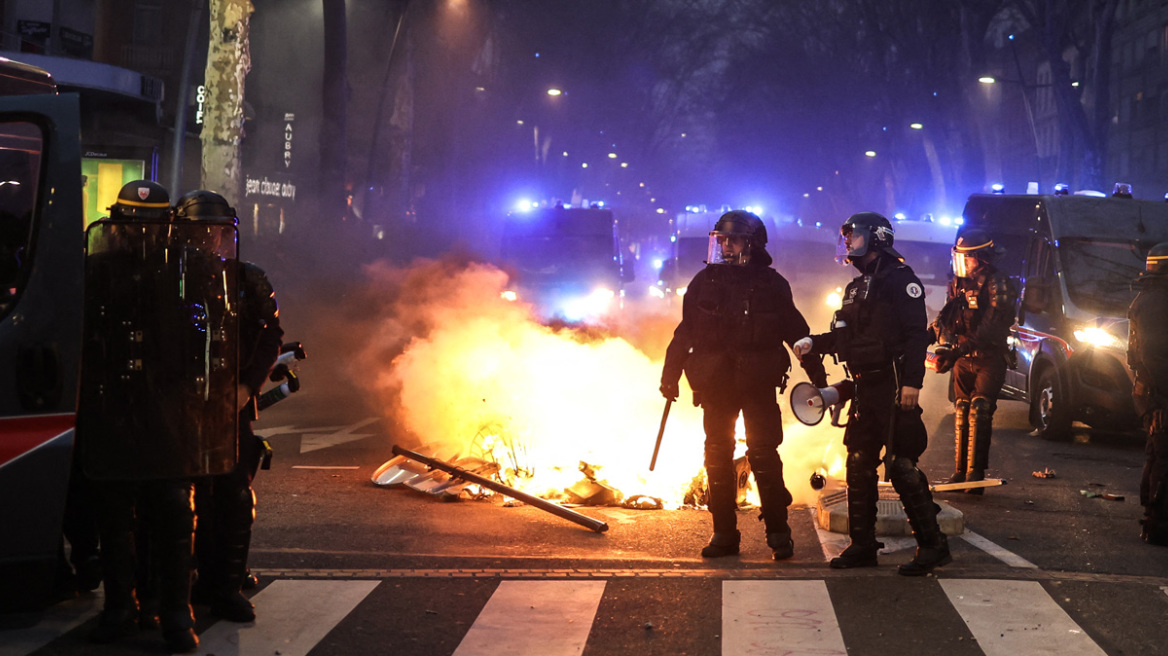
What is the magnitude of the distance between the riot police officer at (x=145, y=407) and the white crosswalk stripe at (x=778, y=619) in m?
2.45

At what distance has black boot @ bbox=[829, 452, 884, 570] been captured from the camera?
22.6 feet

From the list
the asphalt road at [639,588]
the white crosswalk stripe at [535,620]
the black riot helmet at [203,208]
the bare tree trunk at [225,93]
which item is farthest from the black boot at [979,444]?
the bare tree trunk at [225,93]

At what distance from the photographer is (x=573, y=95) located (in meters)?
69.3

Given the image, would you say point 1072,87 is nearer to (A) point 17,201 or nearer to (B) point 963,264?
(B) point 963,264

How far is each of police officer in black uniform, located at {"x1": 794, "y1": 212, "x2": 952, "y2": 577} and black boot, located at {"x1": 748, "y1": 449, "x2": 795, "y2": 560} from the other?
362 millimetres

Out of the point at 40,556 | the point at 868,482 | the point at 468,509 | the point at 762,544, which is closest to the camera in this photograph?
the point at 40,556

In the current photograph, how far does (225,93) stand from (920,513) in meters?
17.9

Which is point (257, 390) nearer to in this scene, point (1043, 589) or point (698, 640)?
point (698, 640)

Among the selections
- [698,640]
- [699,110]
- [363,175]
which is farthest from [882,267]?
[699,110]

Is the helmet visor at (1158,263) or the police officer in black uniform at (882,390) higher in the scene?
the helmet visor at (1158,263)

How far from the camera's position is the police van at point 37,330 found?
5.02 meters

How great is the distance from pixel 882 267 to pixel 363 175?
39.2 m

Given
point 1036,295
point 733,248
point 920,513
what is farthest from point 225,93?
point 920,513

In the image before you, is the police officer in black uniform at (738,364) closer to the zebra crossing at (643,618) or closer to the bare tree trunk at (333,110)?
the zebra crossing at (643,618)
